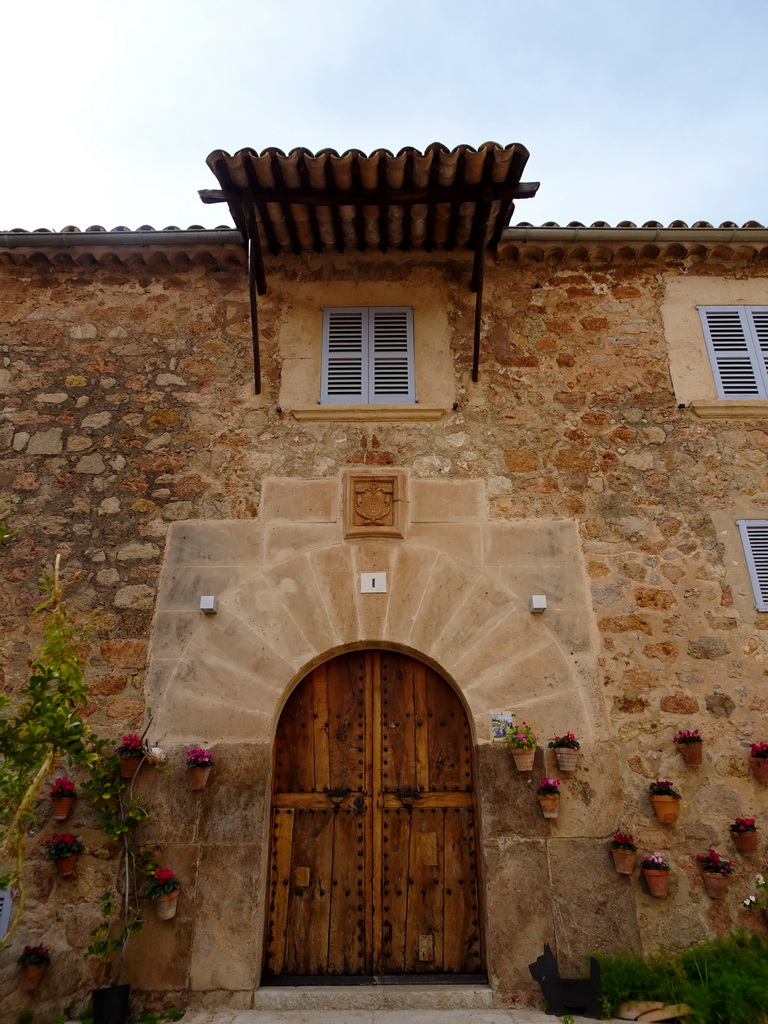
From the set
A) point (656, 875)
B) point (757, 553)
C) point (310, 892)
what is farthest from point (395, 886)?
point (757, 553)

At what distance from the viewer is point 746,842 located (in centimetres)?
402

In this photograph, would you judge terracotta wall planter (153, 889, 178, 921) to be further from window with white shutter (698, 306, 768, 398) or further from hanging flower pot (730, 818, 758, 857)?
window with white shutter (698, 306, 768, 398)

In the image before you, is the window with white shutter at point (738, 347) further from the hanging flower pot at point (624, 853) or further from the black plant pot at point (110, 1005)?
the black plant pot at point (110, 1005)

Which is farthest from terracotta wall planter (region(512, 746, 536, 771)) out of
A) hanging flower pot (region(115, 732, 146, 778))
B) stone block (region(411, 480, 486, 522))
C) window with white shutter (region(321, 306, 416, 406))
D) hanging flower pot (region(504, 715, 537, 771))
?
window with white shutter (region(321, 306, 416, 406))

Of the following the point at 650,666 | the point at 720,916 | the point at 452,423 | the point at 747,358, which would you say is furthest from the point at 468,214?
the point at 720,916

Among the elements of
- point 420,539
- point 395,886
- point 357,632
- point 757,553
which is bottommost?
point 395,886

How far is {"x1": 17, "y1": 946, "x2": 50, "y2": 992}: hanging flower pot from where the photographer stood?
378 cm

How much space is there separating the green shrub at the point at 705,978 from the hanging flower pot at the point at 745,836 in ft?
1.42

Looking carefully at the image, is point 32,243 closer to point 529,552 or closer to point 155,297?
point 155,297

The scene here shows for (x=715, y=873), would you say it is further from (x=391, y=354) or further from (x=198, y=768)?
(x=391, y=354)

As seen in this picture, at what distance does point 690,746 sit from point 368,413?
3.04m

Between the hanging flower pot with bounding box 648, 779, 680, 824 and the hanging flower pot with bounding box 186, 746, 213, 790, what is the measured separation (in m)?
2.66

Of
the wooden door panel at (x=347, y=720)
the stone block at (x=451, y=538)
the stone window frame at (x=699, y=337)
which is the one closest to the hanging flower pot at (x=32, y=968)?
the wooden door panel at (x=347, y=720)

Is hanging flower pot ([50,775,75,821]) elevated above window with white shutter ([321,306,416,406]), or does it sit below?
below
